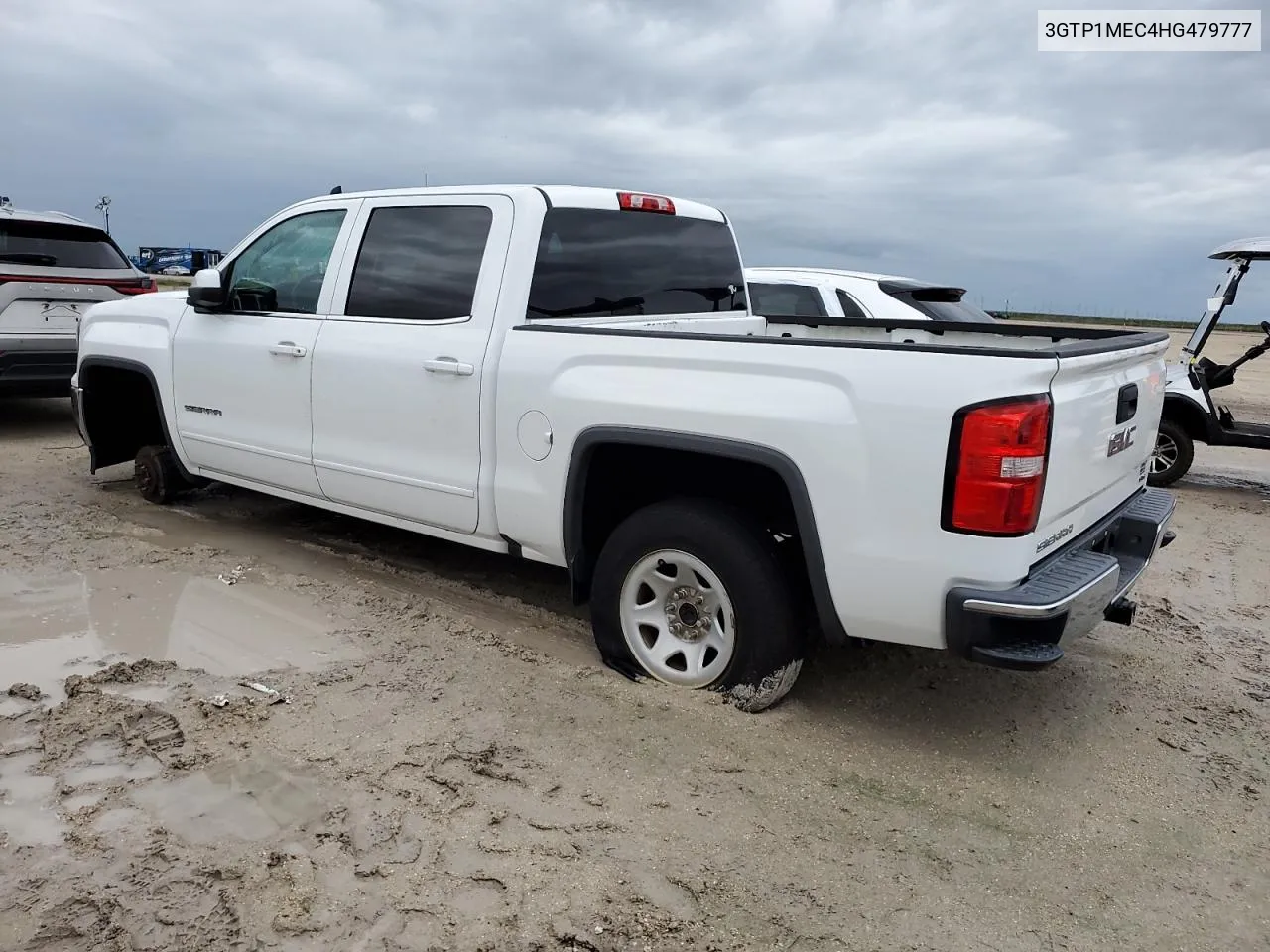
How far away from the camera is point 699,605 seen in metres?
3.72

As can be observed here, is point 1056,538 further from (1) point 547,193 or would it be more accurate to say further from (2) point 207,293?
(2) point 207,293

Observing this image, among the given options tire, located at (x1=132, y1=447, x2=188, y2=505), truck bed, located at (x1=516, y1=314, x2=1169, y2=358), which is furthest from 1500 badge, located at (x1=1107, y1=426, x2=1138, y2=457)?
tire, located at (x1=132, y1=447, x2=188, y2=505)

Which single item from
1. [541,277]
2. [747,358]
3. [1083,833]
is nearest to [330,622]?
[541,277]

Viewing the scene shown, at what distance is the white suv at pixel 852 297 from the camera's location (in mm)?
7453

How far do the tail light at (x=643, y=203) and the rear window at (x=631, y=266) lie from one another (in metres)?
0.03

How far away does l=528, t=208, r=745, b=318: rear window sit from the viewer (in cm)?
432

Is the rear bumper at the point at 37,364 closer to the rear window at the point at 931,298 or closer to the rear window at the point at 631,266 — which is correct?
the rear window at the point at 631,266

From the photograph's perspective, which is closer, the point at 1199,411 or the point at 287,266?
the point at 287,266

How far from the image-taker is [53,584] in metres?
4.93

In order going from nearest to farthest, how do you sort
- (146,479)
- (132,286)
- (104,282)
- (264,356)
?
(264,356) < (146,479) < (104,282) < (132,286)

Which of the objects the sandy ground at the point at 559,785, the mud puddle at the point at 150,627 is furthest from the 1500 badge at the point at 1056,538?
the mud puddle at the point at 150,627

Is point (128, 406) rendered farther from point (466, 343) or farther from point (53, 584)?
point (466, 343)

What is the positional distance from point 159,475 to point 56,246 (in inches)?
145

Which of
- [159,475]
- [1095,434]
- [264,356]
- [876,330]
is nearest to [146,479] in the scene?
[159,475]
